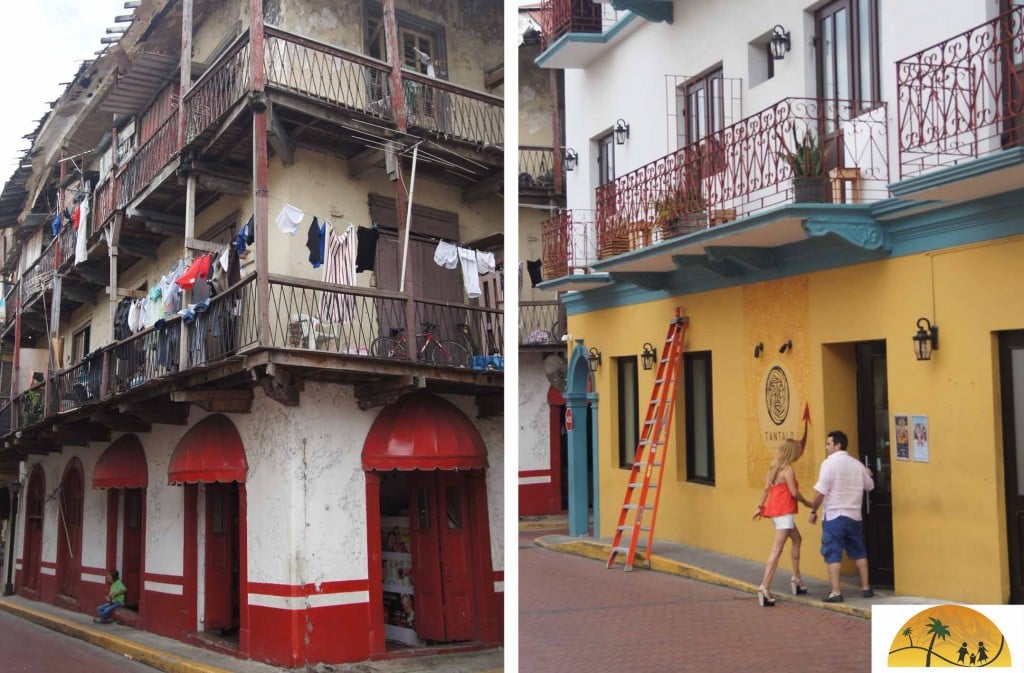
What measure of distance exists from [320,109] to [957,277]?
470 cm

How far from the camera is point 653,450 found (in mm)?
3336

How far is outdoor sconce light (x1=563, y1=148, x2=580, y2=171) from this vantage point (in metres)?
3.68

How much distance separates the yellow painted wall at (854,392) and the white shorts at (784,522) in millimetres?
53

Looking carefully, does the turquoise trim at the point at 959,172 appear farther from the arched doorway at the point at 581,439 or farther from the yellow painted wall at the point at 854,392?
the arched doorway at the point at 581,439

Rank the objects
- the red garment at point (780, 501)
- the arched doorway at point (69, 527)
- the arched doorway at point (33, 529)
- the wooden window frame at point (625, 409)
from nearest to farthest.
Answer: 1. the red garment at point (780, 501)
2. the wooden window frame at point (625, 409)
3. the arched doorway at point (69, 527)
4. the arched doorway at point (33, 529)

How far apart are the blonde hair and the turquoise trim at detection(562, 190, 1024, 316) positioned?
48 cm

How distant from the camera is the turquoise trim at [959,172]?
2152 millimetres

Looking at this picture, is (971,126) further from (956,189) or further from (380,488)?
(380,488)

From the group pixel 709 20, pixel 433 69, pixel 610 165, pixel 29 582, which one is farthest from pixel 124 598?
pixel 709 20

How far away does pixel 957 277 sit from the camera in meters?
2.36

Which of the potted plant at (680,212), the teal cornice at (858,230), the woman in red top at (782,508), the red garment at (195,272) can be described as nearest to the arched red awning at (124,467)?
the red garment at (195,272)

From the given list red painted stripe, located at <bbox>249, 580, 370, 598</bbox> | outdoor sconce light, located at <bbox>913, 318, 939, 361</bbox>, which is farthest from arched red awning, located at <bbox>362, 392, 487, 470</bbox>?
outdoor sconce light, located at <bbox>913, 318, 939, 361</bbox>

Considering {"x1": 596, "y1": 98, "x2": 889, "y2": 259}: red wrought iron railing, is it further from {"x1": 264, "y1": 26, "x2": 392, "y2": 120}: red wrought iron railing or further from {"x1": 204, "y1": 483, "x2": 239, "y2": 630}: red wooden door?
{"x1": 204, "y1": 483, "x2": 239, "y2": 630}: red wooden door

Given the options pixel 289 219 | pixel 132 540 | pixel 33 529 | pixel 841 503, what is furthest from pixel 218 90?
pixel 33 529
